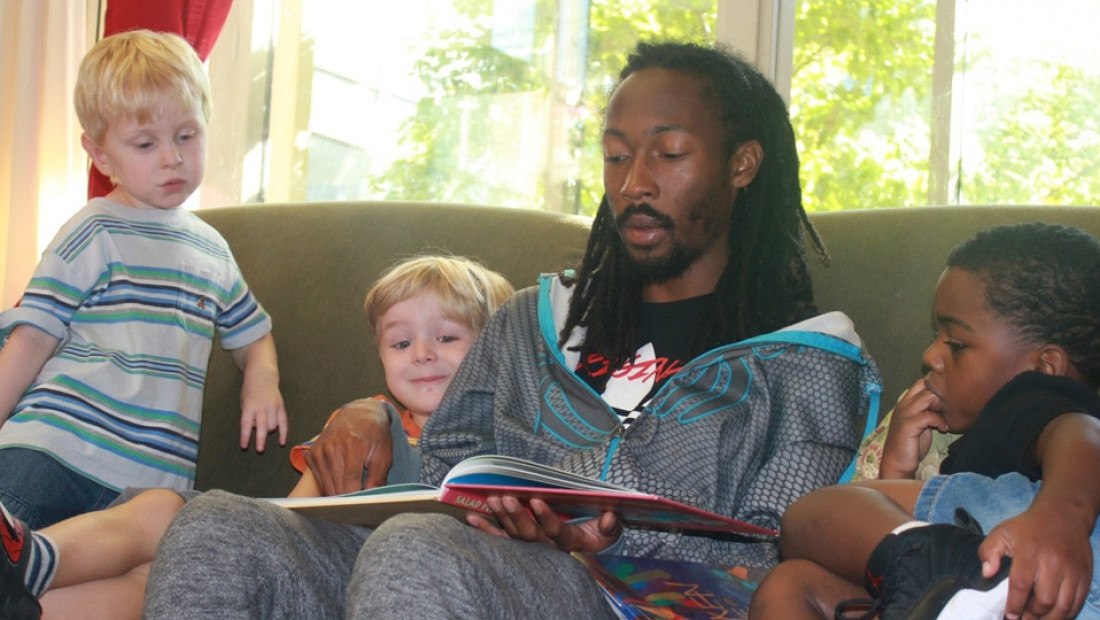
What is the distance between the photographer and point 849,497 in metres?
1.28

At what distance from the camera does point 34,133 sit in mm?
3314

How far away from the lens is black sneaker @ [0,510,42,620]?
1302 millimetres

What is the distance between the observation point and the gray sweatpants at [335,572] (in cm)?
107

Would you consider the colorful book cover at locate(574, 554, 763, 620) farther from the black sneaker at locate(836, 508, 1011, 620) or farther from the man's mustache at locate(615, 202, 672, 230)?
the man's mustache at locate(615, 202, 672, 230)

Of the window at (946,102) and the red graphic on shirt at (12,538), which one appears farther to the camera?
the window at (946,102)

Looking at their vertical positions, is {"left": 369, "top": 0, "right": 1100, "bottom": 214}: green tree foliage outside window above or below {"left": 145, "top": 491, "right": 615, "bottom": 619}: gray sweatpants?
above

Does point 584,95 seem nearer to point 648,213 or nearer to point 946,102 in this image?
point 946,102

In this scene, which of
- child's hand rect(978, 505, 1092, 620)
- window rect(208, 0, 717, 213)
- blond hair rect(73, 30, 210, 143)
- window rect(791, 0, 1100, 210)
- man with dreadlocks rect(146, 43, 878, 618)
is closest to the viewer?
child's hand rect(978, 505, 1092, 620)

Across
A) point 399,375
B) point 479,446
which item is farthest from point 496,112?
point 479,446

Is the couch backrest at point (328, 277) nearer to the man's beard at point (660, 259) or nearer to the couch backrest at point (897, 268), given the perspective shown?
the man's beard at point (660, 259)

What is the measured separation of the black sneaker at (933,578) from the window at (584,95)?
1489 millimetres

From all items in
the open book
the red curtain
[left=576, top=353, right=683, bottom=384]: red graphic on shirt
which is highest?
the red curtain

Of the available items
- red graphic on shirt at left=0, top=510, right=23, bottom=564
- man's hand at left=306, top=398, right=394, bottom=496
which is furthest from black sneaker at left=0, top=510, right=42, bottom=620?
man's hand at left=306, top=398, right=394, bottom=496

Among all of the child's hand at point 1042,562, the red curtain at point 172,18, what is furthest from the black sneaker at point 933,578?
the red curtain at point 172,18
